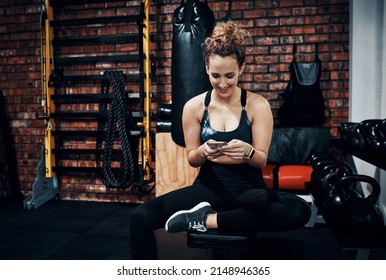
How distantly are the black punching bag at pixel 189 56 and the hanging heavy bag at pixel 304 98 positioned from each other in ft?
3.36

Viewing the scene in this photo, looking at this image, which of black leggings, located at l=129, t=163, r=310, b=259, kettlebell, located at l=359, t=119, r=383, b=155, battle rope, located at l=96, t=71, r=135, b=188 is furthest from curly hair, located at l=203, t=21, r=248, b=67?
battle rope, located at l=96, t=71, r=135, b=188

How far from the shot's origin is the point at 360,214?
1.82m

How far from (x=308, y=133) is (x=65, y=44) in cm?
266

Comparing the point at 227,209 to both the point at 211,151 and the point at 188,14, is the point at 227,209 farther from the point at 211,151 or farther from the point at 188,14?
the point at 188,14

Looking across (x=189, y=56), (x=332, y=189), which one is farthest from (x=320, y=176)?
(x=189, y=56)

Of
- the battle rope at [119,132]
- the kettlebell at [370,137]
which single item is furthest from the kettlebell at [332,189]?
the battle rope at [119,132]

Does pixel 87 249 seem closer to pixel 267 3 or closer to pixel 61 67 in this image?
pixel 61 67

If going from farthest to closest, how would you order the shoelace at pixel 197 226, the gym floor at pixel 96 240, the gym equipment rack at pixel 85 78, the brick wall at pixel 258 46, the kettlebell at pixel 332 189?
the gym equipment rack at pixel 85 78
the brick wall at pixel 258 46
the gym floor at pixel 96 240
the kettlebell at pixel 332 189
the shoelace at pixel 197 226

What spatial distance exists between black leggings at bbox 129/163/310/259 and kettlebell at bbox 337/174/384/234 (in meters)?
0.36

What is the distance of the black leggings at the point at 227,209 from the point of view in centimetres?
152

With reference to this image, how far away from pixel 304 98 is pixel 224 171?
78.3 inches

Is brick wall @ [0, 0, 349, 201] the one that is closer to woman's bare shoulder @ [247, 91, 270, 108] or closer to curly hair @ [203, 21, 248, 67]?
woman's bare shoulder @ [247, 91, 270, 108]

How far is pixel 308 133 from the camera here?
342cm

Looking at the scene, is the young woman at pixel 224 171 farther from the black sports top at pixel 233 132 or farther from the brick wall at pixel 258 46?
the brick wall at pixel 258 46
